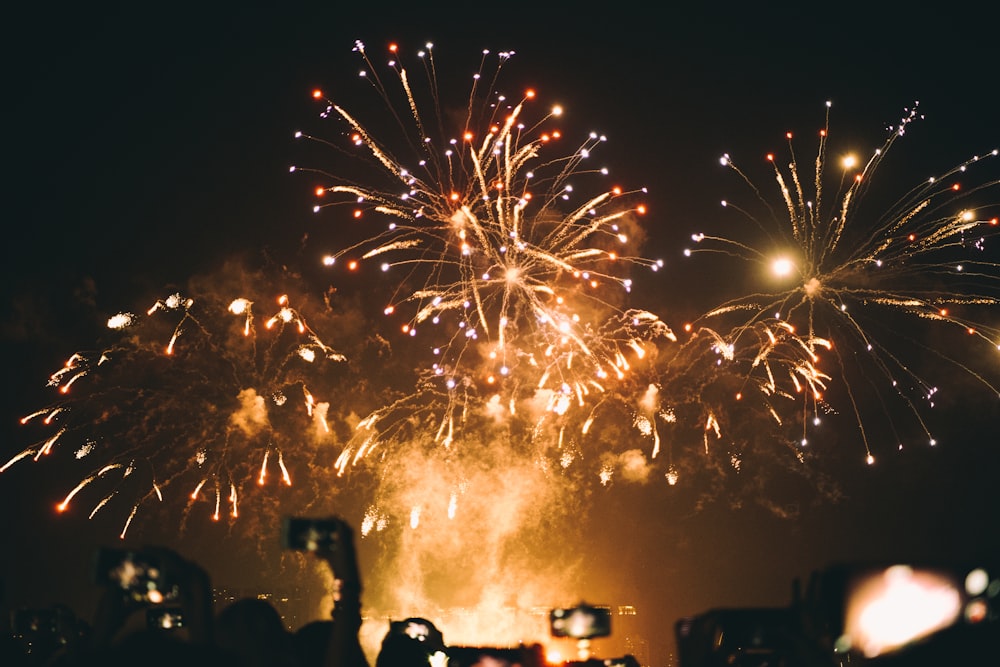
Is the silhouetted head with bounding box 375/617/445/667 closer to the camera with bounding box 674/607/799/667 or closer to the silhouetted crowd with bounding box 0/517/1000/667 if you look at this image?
the silhouetted crowd with bounding box 0/517/1000/667

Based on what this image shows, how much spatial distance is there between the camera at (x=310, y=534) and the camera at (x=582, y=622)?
7.21 ft

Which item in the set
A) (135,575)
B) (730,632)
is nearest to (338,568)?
(135,575)

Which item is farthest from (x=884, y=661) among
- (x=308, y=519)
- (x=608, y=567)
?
(x=608, y=567)

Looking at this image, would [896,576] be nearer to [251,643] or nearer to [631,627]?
[251,643]

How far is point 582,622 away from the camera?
4.99m

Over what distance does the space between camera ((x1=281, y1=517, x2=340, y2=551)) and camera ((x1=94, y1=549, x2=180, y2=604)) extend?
73cm

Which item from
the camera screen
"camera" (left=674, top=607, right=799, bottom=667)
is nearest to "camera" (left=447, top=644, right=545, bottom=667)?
the camera screen

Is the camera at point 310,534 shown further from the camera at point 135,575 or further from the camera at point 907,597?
the camera at point 907,597

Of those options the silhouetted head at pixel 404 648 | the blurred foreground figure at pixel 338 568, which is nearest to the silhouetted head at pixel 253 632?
the silhouetted head at pixel 404 648

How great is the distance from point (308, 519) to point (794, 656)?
2.33m

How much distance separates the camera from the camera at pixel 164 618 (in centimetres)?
451

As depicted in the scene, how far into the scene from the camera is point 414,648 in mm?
5328

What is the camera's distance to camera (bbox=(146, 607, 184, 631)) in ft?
14.8

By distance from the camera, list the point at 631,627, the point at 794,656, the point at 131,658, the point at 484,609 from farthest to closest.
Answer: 1. the point at 631,627
2. the point at 484,609
3. the point at 794,656
4. the point at 131,658
